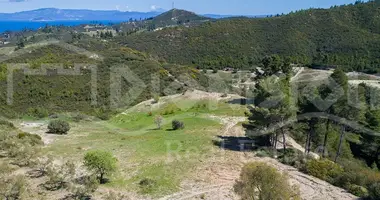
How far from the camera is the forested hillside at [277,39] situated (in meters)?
91.0

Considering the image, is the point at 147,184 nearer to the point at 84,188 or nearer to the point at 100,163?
the point at 100,163

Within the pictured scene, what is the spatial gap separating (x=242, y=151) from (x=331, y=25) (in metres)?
96.6

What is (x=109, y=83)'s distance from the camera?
179ft

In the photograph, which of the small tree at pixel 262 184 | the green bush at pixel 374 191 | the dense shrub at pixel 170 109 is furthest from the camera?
the dense shrub at pixel 170 109

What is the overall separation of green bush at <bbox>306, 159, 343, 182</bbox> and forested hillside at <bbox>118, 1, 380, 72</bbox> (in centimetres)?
6907

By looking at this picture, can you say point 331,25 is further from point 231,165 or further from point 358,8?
point 231,165

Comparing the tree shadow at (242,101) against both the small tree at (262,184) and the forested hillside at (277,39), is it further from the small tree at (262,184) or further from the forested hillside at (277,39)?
the forested hillside at (277,39)

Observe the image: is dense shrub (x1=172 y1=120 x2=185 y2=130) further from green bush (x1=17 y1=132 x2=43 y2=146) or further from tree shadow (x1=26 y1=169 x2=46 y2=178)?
tree shadow (x1=26 y1=169 x2=46 y2=178)

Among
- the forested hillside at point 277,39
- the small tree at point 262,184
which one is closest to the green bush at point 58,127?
the small tree at point 262,184

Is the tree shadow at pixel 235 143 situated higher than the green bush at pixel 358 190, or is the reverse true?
the green bush at pixel 358 190

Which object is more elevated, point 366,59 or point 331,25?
point 331,25

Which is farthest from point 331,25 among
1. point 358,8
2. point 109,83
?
point 109,83

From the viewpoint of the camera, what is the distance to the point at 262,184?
1130cm

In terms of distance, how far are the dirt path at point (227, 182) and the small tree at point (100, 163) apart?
327 centimetres
